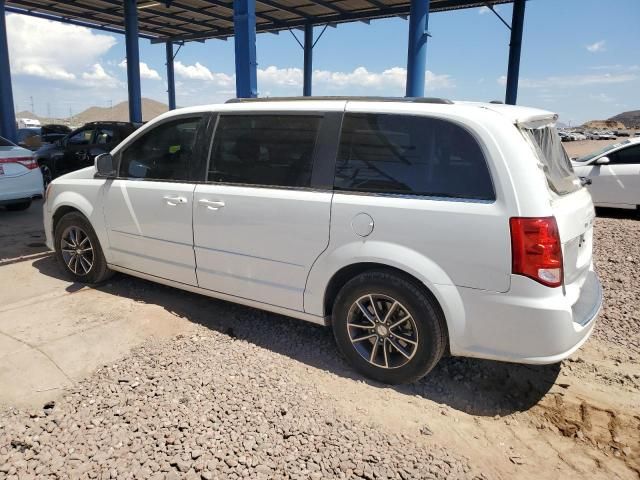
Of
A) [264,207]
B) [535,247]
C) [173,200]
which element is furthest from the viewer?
[173,200]

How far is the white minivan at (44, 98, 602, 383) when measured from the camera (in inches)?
108

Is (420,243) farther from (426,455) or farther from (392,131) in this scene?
(426,455)

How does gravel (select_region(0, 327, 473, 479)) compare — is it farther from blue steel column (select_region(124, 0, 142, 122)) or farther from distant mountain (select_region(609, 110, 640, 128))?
distant mountain (select_region(609, 110, 640, 128))

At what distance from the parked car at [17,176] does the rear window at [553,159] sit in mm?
8027

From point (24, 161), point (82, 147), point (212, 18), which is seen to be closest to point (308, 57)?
point (212, 18)

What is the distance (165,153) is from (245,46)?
15.9 ft

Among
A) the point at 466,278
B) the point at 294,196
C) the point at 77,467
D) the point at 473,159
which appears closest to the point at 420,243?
the point at 466,278

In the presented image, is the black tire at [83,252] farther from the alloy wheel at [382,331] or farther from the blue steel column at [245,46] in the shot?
the blue steel column at [245,46]

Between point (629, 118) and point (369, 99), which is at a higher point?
point (629, 118)

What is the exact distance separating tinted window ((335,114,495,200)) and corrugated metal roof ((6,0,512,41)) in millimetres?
15634

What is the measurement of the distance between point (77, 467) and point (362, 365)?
1.77m

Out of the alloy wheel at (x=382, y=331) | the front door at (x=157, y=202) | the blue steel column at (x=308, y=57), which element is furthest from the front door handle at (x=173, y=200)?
the blue steel column at (x=308, y=57)

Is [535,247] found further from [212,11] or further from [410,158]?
[212,11]

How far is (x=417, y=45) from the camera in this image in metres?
11.7
